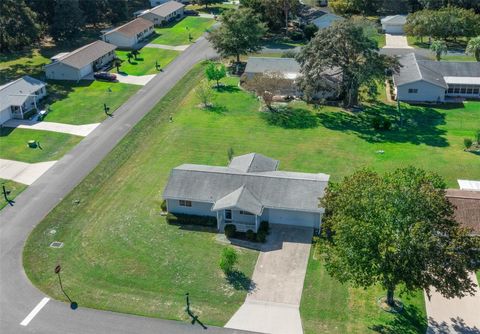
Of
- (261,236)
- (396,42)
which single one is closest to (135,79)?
(261,236)

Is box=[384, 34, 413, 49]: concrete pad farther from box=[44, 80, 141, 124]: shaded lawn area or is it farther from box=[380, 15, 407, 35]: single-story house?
box=[44, 80, 141, 124]: shaded lawn area

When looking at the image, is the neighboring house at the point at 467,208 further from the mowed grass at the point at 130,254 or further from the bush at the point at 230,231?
the bush at the point at 230,231

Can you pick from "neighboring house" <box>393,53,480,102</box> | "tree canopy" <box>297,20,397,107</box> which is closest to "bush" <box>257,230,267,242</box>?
"tree canopy" <box>297,20,397,107</box>

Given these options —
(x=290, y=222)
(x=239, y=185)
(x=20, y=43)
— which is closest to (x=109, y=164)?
(x=239, y=185)

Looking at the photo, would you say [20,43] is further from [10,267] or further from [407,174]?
[407,174]

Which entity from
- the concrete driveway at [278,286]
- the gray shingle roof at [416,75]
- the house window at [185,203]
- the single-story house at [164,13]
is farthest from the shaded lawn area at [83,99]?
the gray shingle roof at [416,75]

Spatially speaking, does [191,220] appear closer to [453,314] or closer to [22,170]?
[22,170]

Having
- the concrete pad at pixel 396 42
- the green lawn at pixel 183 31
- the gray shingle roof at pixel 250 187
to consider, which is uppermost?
the gray shingle roof at pixel 250 187
